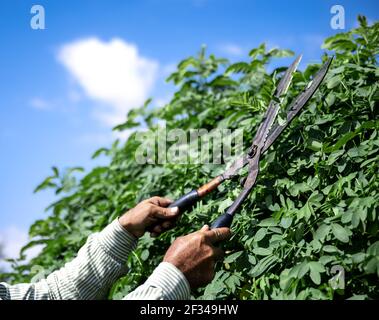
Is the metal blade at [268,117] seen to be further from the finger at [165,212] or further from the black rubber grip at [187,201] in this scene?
the finger at [165,212]

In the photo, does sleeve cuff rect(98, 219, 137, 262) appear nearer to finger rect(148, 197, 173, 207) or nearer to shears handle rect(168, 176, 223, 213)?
finger rect(148, 197, 173, 207)

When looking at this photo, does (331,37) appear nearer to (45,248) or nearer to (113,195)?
(113,195)

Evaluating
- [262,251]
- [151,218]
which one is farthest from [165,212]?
[262,251]

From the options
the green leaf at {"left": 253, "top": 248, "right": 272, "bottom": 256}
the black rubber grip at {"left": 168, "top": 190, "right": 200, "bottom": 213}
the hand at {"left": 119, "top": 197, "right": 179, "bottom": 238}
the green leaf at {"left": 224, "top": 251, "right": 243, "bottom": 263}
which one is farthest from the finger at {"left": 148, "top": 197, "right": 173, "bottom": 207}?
the green leaf at {"left": 253, "top": 248, "right": 272, "bottom": 256}

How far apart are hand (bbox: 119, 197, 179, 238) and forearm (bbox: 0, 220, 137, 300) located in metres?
0.05

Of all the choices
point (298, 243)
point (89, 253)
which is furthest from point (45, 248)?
point (298, 243)

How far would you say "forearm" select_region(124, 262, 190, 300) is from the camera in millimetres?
1639

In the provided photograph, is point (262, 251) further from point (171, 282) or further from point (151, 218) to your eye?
point (151, 218)

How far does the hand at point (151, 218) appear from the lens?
2.15 m

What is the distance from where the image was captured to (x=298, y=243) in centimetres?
177

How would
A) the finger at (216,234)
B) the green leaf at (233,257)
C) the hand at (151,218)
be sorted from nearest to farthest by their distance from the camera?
the finger at (216,234), the green leaf at (233,257), the hand at (151,218)

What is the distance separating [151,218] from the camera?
2164 mm

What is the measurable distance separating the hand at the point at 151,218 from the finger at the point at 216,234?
1.28ft

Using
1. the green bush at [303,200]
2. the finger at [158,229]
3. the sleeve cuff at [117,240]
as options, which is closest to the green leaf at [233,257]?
the green bush at [303,200]
